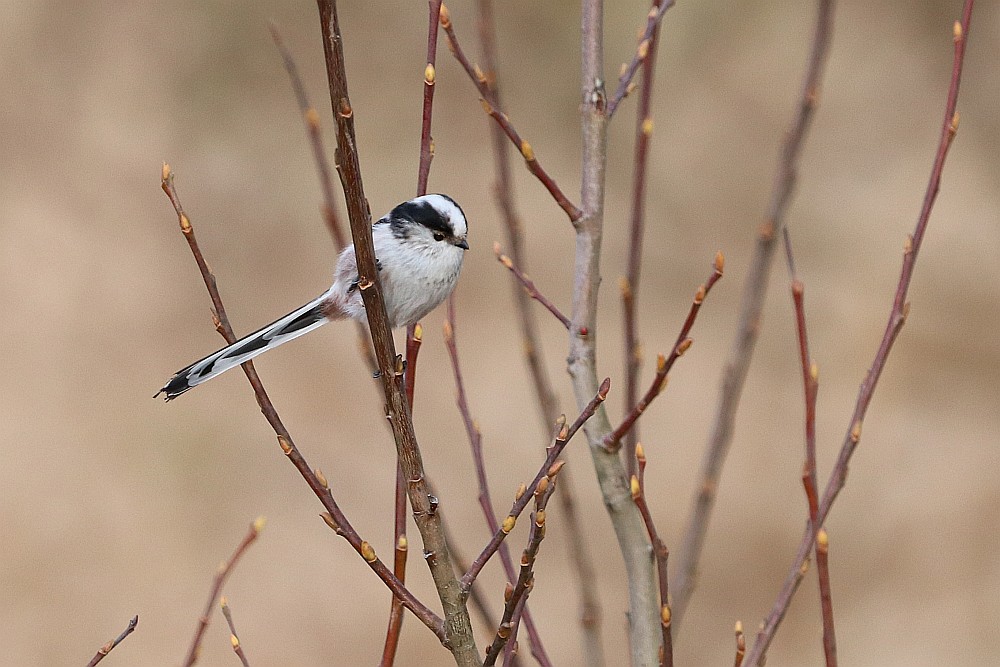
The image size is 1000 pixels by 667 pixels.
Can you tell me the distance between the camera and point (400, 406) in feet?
2.87

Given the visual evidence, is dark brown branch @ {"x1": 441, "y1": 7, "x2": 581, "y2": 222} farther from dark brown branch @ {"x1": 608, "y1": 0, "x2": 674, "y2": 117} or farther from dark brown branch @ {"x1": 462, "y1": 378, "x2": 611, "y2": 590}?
dark brown branch @ {"x1": 462, "y1": 378, "x2": 611, "y2": 590}

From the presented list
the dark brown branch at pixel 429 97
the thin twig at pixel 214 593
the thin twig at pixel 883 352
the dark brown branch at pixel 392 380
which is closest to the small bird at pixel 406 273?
the dark brown branch at pixel 429 97

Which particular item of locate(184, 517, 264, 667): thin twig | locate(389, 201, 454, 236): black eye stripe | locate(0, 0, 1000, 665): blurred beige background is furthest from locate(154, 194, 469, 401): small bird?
locate(0, 0, 1000, 665): blurred beige background

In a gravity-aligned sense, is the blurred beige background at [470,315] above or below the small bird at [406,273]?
above

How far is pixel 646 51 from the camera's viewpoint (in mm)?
1100

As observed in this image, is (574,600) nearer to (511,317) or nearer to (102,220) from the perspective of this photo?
(511,317)

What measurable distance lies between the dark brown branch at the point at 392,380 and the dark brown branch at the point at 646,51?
403mm

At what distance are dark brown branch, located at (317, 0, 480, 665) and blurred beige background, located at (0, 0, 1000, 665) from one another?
1.68 metres

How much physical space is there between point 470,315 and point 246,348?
156cm

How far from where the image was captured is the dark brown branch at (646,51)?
1099 mm

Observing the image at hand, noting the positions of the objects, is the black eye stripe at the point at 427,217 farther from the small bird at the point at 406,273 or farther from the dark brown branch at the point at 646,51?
the dark brown branch at the point at 646,51

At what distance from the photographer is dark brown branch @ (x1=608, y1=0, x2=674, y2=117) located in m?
1.10

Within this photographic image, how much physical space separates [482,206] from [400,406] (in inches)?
74.6

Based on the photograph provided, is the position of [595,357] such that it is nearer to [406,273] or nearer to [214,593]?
[406,273]
